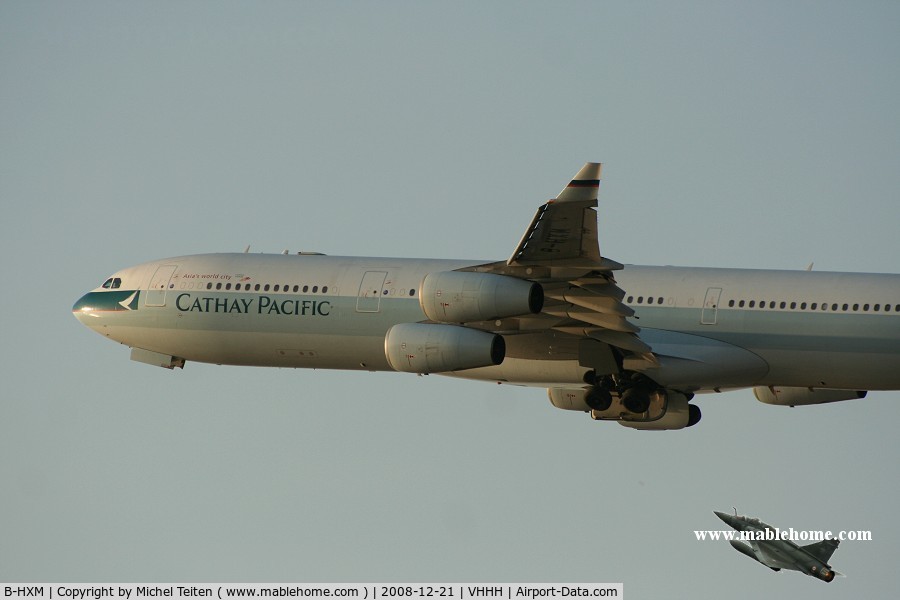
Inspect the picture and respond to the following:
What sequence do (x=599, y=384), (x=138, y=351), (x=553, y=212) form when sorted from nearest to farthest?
(x=553, y=212)
(x=599, y=384)
(x=138, y=351)

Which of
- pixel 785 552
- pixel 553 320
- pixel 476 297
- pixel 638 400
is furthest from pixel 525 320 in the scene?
pixel 785 552

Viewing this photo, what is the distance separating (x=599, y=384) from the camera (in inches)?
1590

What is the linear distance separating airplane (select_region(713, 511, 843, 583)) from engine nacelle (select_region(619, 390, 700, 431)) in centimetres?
330

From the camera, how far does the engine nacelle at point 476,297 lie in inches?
1374

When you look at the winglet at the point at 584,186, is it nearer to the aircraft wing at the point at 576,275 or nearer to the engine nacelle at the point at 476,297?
the aircraft wing at the point at 576,275

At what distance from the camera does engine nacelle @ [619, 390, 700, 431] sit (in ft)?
137

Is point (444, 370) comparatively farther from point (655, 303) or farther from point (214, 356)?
point (214, 356)

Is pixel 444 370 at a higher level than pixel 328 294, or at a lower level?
lower

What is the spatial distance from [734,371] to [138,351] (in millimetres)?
17555

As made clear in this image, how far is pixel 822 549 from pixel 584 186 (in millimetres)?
12151

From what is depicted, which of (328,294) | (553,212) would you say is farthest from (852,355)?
(328,294)

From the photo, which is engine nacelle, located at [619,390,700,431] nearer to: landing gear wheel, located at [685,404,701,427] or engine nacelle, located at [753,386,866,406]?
landing gear wheel, located at [685,404,701,427]

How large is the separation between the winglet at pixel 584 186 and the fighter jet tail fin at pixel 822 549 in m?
11.3

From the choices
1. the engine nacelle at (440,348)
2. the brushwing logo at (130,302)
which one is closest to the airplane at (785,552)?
the engine nacelle at (440,348)
